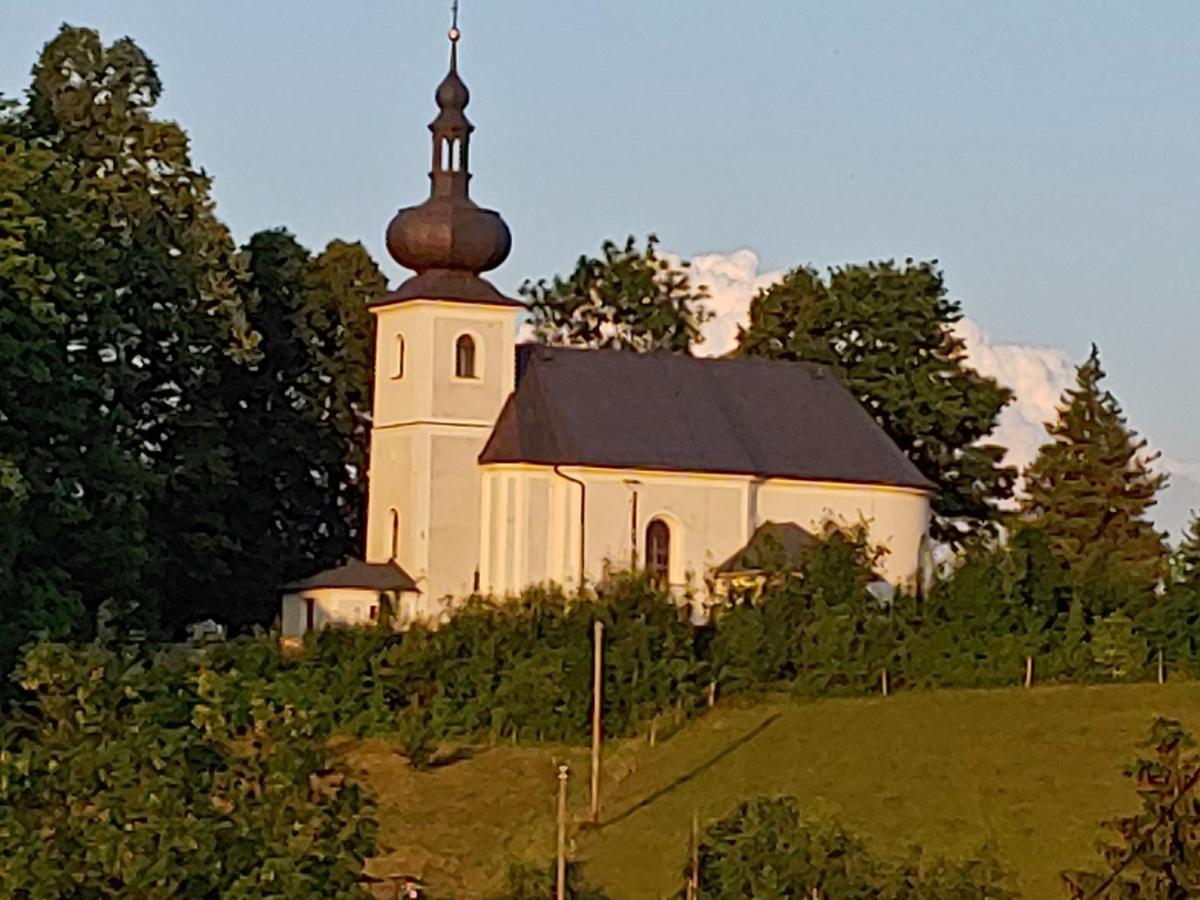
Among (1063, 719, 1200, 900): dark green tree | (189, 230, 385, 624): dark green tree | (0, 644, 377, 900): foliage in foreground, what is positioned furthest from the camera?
(189, 230, 385, 624): dark green tree

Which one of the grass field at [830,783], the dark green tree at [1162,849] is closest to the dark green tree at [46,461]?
the grass field at [830,783]

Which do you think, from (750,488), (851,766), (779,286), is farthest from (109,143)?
(851,766)

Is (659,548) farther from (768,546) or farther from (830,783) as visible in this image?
(830,783)

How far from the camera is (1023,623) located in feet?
145

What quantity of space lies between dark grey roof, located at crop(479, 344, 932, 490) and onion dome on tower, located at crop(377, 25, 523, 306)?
2.41m

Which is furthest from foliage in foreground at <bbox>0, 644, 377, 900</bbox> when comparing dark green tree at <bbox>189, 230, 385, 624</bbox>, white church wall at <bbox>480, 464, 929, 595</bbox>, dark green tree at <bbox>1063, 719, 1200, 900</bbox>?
dark green tree at <bbox>189, 230, 385, 624</bbox>

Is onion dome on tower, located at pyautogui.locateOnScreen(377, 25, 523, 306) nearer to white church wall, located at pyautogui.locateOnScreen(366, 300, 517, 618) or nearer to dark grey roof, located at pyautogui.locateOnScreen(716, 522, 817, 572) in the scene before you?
white church wall, located at pyautogui.locateOnScreen(366, 300, 517, 618)

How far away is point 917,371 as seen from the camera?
66188mm

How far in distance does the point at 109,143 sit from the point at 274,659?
1634 cm

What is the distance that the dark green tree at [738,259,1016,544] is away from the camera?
6600 cm

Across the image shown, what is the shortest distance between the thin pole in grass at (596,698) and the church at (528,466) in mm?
12593

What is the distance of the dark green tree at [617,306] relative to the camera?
7012cm

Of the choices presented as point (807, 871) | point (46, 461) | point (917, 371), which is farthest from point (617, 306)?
point (807, 871)

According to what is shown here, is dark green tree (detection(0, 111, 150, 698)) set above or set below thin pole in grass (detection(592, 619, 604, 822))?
above
